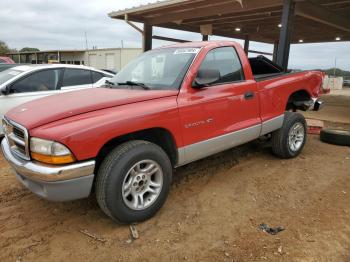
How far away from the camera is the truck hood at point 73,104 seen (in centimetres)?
295

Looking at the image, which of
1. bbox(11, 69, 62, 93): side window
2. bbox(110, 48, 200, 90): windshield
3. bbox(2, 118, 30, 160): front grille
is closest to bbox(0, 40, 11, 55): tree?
bbox(11, 69, 62, 93): side window

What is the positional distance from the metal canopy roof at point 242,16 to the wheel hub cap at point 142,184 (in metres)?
6.54

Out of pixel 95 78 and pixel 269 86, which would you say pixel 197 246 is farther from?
pixel 95 78

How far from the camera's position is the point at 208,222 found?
3.34 metres

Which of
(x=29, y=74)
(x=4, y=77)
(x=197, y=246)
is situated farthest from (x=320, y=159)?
(x=4, y=77)

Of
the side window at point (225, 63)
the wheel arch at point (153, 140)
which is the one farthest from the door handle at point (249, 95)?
the wheel arch at point (153, 140)

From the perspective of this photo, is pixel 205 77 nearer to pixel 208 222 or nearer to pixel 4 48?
pixel 208 222

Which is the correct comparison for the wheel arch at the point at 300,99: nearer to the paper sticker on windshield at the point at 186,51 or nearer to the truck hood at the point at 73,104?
the paper sticker on windshield at the point at 186,51

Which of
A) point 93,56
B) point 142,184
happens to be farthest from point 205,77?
point 93,56

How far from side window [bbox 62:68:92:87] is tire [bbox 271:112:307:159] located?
4.38 m

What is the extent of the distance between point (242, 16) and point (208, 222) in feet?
31.3

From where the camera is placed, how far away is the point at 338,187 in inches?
167

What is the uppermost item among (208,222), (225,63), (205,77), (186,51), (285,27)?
(285,27)

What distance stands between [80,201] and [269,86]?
10.0 ft
